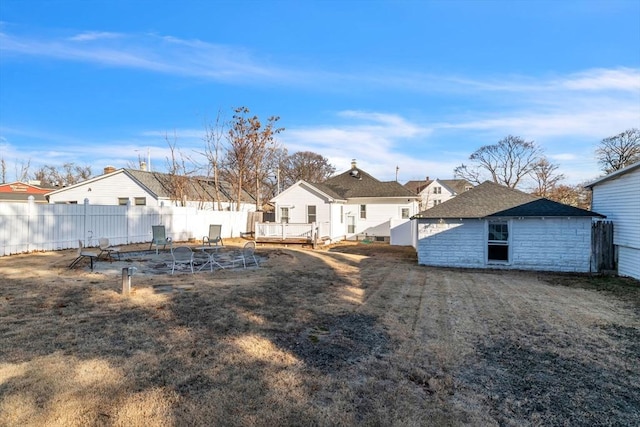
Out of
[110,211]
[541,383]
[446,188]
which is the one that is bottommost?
[541,383]

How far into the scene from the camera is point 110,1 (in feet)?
37.0

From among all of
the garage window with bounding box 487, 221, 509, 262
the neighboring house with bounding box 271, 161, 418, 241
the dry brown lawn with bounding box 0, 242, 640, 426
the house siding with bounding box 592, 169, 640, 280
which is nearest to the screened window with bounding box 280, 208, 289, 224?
the neighboring house with bounding box 271, 161, 418, 241

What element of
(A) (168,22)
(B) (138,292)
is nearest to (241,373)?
(B) (138,292)

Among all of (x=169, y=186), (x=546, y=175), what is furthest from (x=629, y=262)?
(x=546, y=175)

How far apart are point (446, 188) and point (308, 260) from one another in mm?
47873

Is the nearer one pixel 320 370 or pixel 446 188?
pixel 320 370

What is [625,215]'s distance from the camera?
36.7 feet

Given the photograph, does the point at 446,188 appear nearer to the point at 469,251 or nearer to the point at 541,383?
the point at 469,251

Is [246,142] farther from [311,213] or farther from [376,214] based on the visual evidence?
[376,214]

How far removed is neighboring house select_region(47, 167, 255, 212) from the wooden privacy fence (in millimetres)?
22726

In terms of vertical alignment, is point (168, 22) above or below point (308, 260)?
above

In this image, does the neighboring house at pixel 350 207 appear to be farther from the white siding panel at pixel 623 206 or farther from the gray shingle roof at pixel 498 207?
the white siding panel at pixel 623 206

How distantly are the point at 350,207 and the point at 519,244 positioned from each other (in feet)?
46.2

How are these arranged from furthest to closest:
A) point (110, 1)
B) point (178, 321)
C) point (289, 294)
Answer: point (110, 1)
point (289, 294)
point (178, 321)
